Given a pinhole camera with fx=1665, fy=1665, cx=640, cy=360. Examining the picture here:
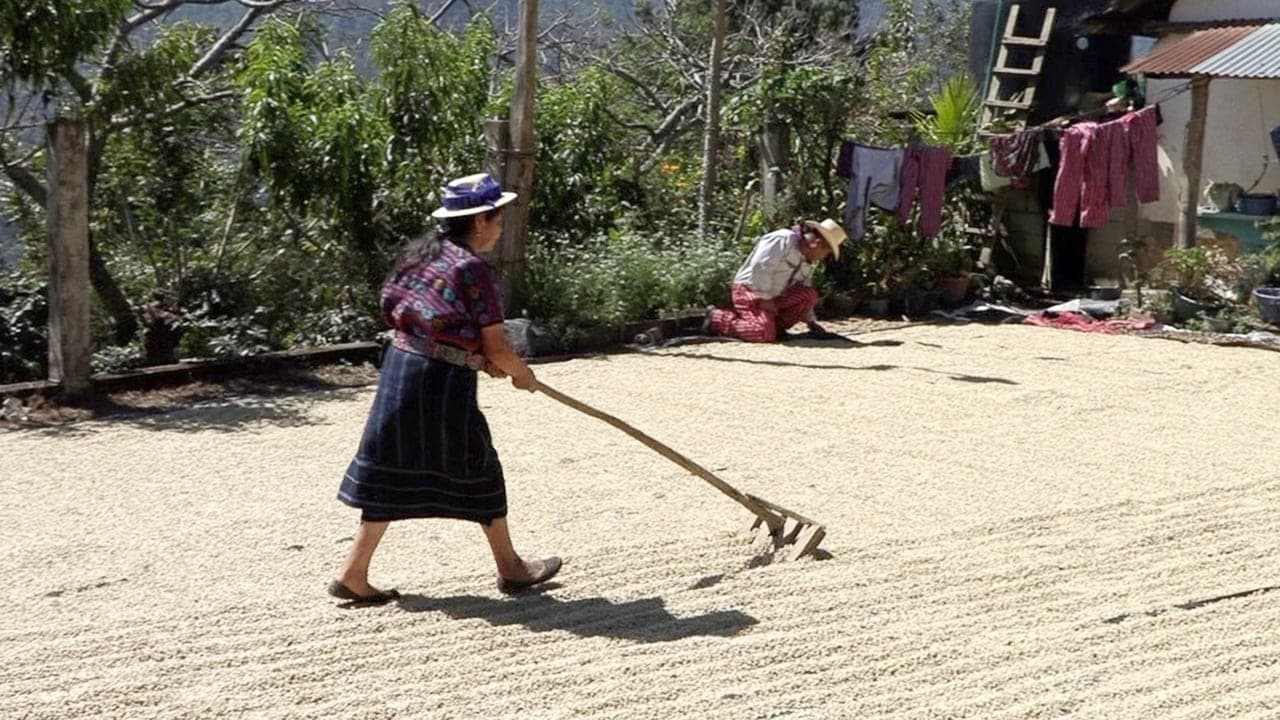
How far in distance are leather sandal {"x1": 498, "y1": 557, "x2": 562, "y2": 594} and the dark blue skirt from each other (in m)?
0.34

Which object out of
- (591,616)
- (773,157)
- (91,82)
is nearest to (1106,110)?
(773,157)

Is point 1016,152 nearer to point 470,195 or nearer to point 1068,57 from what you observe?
point 1068,57

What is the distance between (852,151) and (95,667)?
9104 millimetres

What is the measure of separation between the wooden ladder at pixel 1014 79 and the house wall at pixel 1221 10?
1.22 m

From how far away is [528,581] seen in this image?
18.4 feet

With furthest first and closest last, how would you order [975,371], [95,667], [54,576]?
[975,371]
[54,576]
[95,667]

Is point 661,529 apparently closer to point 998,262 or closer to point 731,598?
point 731,598

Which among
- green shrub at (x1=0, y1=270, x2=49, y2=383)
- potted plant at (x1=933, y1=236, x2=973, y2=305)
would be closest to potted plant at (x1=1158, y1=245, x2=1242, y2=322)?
potted plant at (x1=933, y1=236, x2=973, y2=305)

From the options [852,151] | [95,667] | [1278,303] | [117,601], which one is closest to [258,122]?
[852,151]

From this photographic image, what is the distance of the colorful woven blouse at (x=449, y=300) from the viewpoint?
5.28 metres

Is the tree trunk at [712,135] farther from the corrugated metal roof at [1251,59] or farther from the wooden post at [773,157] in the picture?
the corrugated metal roof at [1251,59]

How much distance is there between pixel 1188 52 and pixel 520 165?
211 inches

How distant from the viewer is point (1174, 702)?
4.46 metres

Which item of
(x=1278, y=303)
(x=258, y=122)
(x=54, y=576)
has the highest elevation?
(x=258, y=122)
